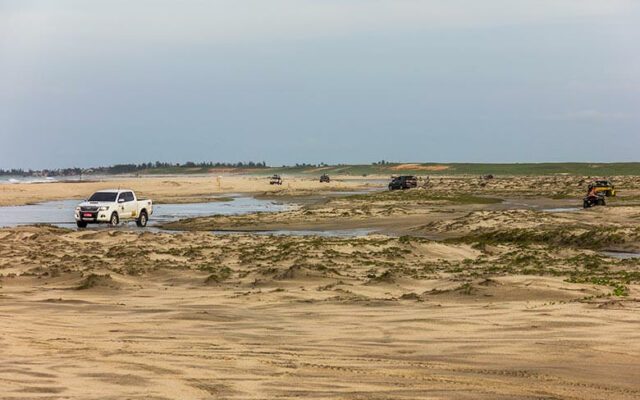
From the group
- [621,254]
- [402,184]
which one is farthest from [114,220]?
[402,184]

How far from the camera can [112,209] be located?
124 feet

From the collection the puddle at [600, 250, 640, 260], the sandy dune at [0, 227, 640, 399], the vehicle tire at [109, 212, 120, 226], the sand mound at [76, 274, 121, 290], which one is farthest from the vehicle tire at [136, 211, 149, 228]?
the sand mound at [76, 274, 121, 290]

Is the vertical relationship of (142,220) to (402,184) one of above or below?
below

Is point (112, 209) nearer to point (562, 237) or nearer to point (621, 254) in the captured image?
point (562, 237)

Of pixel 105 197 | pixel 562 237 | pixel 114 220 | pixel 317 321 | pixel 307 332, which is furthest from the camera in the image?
pixel 105 197

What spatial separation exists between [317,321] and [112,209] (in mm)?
28099

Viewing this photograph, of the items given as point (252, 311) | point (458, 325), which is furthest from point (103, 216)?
point (458, 325)

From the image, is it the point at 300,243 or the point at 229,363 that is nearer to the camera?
the point at 229,363

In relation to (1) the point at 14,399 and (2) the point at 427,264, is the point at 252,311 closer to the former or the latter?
(1) the point at 14,399

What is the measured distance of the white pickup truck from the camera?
36906 millimetres

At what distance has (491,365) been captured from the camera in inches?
320

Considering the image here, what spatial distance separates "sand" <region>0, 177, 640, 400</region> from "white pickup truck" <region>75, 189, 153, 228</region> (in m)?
12.6

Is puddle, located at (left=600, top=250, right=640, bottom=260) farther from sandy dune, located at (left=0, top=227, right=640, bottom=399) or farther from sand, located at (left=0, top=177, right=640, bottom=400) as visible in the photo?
sandy dune, located at (left=0, top=227, right=640, bottom=399)

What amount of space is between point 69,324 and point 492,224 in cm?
2308
